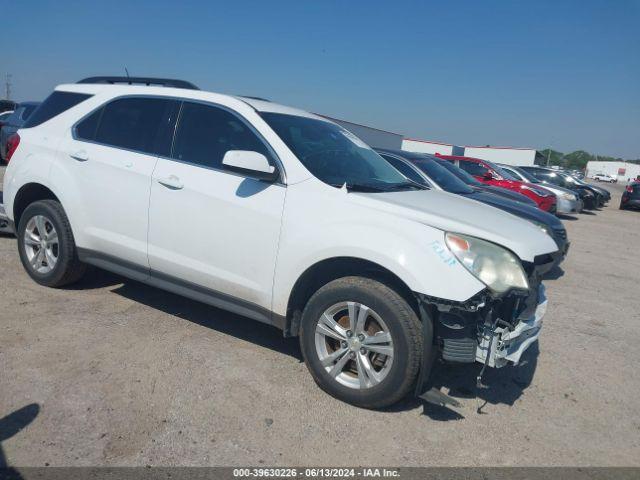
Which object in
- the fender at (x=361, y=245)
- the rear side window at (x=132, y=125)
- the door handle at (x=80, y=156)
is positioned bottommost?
the fender at (x=361, y=245)

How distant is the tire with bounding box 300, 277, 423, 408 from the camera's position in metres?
2.98

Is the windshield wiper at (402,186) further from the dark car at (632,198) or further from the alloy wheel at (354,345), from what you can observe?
the dark car at (632,198)

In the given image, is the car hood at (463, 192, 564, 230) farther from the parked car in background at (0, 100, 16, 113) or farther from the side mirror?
the parked car in background at (0, 100, 16, 113)

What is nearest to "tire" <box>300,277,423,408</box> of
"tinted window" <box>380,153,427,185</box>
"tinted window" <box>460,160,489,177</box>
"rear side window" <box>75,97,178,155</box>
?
"rear side window" <box>75,97,178,155</box>

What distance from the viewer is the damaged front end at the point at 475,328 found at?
2.89 meters

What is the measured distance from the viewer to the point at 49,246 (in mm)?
4691

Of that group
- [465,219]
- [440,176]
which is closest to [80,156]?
[465,219]

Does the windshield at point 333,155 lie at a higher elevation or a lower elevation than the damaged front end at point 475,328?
higher

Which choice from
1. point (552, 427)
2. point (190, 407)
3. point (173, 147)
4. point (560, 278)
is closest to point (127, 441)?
point (190, 407)

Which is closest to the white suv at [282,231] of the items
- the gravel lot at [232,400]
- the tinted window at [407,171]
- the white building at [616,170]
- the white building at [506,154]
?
the gravel lot at [232,400]

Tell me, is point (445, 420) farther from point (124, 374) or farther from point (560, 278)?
point (560, 278)

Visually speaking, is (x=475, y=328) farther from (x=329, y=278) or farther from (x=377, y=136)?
(x=377, y=136)

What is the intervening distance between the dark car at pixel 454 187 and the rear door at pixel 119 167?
4.54 meters

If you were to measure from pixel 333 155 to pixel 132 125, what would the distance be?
1766 millimetres
